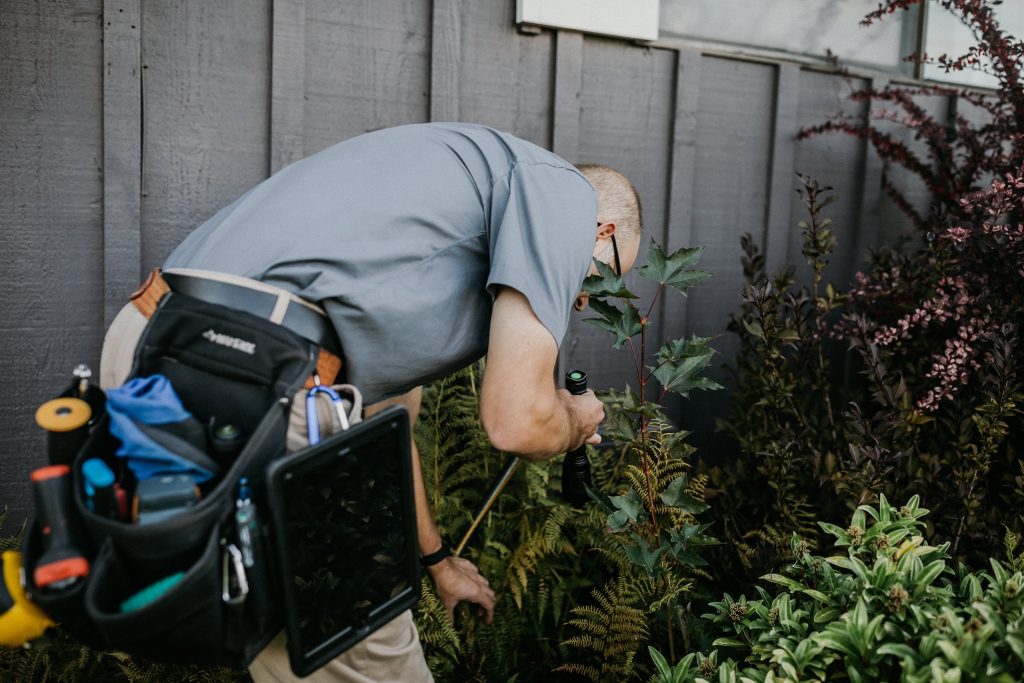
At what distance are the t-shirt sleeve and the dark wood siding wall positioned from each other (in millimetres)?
1253

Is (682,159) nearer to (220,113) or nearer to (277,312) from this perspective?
(220,113)

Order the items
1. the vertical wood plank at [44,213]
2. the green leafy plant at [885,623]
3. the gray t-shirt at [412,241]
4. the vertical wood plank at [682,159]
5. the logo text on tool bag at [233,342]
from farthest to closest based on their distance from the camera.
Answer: the vertical wood plank at [682,159]
the vertical wood plank at [44,213]
the gray t-shirt at [412,241]
the logo text on tool bag at [233,342]
the green leafy plant at [885,623]

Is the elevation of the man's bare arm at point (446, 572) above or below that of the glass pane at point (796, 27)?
below

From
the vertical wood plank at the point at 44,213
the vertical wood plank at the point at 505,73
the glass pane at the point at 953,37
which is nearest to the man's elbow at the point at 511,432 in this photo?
the vertical wood plank at the point at 44,213

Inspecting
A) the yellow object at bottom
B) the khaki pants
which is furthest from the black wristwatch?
the yellow object at bottom

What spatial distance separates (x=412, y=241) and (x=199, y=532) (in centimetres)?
80

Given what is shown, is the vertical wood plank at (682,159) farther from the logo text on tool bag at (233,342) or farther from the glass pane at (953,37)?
the logo text on tool bag at (233,342)

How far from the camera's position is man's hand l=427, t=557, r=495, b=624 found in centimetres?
246

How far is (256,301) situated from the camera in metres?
1.74

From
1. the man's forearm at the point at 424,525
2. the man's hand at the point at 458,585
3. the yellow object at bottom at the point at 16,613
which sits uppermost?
the yellow object at bottom at the point at 16,613

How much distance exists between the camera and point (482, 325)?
6.89 feet

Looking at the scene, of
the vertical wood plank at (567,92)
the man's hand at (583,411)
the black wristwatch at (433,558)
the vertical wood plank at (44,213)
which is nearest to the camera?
the man's hand at (583,411)

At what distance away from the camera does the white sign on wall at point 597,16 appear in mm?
3205

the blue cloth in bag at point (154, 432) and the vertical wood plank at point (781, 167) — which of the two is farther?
the vertical wood plank at point (781, 167)
